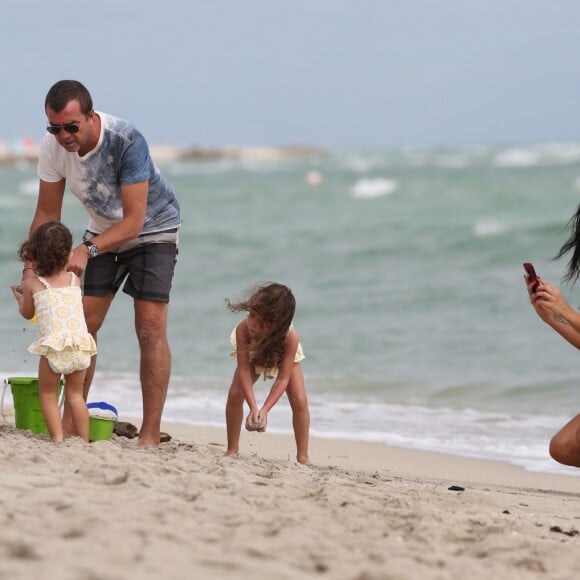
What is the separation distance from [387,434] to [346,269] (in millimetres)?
7868

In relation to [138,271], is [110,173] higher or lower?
higher

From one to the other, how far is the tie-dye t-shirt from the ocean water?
6.15 feet

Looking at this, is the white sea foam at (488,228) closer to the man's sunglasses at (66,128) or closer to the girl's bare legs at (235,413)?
the girl's bare legs at (235,413)

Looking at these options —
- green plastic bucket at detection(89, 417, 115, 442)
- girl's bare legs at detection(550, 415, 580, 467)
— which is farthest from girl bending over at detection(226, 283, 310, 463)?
girl's bare legs at detection(550, 415, 580, 467)

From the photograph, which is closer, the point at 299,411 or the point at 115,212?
the point at 115,212

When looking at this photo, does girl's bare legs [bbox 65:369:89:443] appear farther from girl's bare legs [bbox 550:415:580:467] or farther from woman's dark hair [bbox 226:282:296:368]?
girl's bare legs [bbox 550:415:580:467]

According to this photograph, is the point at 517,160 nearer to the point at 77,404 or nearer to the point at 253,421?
the point at 253,421

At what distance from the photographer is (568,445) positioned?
4.70 m

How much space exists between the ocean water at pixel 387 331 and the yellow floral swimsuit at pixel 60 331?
2.12m

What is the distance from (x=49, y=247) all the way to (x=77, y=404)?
726 mm

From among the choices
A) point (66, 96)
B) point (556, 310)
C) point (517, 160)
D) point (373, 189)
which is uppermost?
point (517, 160)

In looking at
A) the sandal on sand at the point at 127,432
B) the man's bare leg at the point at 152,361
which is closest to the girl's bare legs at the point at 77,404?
the man's bare leg at the point at 152,361

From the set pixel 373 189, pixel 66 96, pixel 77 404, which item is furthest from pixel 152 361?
pixel 373 189

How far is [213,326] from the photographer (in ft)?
35.7
